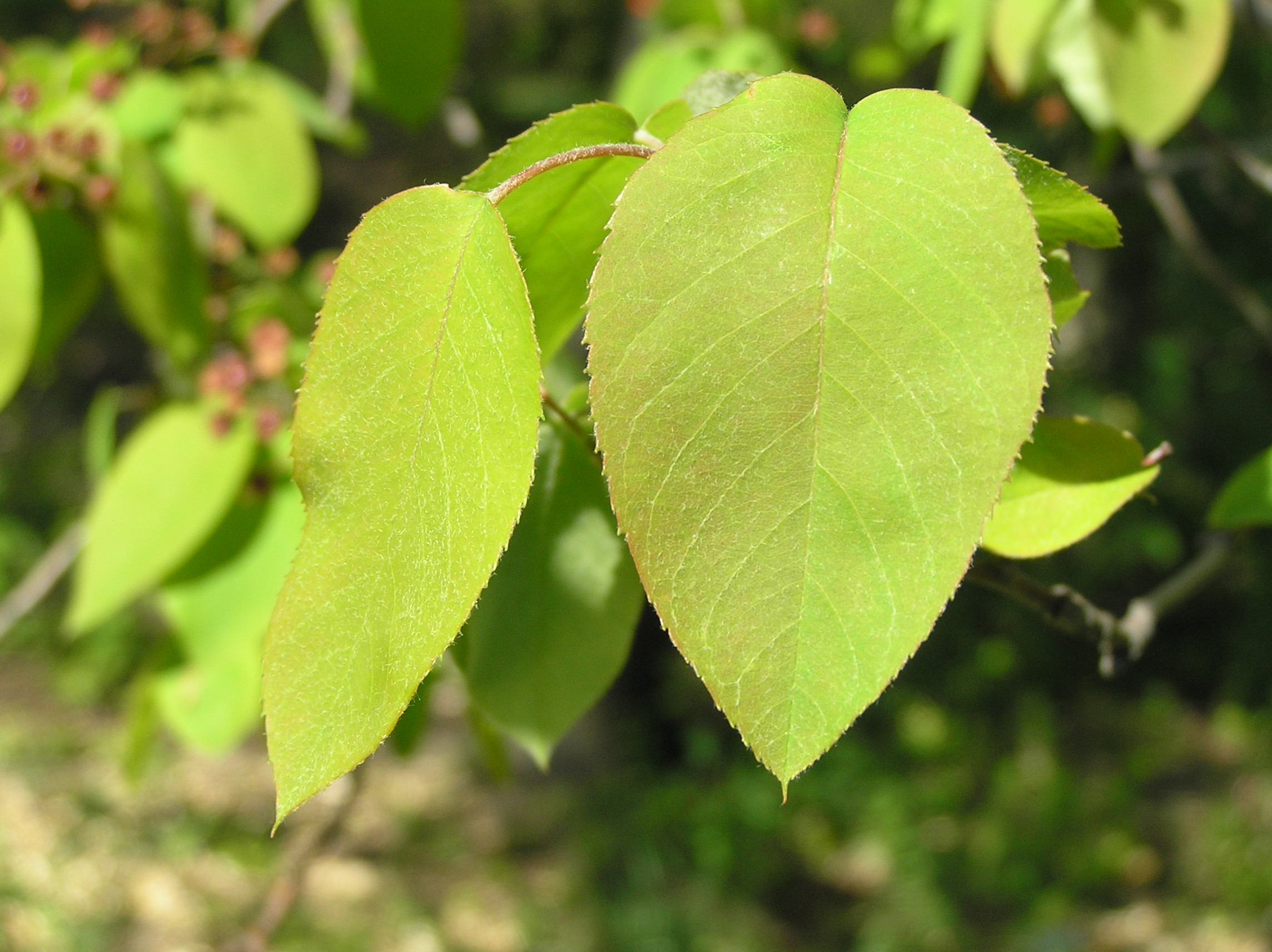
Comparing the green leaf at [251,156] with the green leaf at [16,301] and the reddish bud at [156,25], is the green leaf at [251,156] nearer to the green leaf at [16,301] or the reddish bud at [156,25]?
the reddish bud at [156,25]

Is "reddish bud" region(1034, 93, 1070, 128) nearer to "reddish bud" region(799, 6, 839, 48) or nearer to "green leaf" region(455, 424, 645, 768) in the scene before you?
"reddish bud" region(799, 6, 839, 48)

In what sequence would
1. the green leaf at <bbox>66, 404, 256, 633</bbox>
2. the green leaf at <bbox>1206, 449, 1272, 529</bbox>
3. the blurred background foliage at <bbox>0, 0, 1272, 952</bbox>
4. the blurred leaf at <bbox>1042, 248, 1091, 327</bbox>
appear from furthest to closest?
the blurred background foliage at <bbox>0, 0, 1272, 952</bbox> < the green leaf at <bbox>66, 404, 256, 633</bbox> < the green leaf at <bbox>1206, 449, 1272, 529</bbox> < the blurred leaf at <bbox>1042, 248, 1091, 327</bbox>

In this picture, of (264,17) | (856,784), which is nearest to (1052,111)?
(264,17)

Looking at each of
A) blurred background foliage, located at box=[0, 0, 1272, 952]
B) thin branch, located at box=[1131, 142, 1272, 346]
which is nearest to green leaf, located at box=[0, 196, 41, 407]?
thin branch, located at box=[1131, 142, 1272, 346]

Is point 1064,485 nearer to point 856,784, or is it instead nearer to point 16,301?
point 16,301

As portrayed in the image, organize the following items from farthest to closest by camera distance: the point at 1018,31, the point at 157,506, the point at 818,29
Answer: the point at 818,29 < the point at 157,506 < the point at 1018,31

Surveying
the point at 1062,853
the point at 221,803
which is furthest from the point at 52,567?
the point at 1062,853

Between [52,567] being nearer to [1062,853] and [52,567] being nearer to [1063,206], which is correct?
[1063,206]

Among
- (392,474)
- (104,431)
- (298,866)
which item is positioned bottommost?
(298,866)
